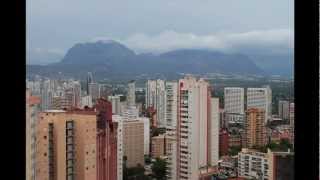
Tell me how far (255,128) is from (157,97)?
314 millimetres

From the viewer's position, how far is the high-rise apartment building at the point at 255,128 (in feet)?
3.97

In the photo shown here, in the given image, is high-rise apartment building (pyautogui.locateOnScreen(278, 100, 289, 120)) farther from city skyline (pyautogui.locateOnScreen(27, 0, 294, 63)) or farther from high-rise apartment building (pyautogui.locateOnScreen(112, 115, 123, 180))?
high-rise apartment building (pyautogui.locateOnScreen(112, 115, 123, 180))

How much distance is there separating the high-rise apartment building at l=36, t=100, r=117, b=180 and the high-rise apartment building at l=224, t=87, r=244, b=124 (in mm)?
339

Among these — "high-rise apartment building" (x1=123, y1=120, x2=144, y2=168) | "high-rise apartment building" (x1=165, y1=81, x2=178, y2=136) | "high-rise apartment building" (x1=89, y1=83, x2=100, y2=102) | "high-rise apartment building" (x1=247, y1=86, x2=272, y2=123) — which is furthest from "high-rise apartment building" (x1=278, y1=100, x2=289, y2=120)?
"high-rise apartment building" (x1=89, y1=83, x2=100, y2=102)

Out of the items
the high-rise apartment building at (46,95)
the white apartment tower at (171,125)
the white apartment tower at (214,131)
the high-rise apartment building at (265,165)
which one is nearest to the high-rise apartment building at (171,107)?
the white apartment tower at (171,125)

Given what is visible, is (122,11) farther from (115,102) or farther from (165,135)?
(165,135)

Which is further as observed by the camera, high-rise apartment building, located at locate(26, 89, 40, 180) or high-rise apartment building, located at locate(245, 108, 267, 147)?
high-rise apartment building, located at locate(245, 108, 267, 147)

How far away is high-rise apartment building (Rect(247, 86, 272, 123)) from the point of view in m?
1.22

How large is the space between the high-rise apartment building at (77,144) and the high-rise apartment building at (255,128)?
15.7 inches

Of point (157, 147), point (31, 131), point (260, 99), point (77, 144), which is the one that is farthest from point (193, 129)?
point (31, 131)

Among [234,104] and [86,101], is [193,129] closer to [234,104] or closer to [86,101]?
[234,104]

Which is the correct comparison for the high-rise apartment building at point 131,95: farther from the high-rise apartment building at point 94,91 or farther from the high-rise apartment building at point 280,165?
the high-rise apartment building at point 280,165

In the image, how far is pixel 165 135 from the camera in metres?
1.18
